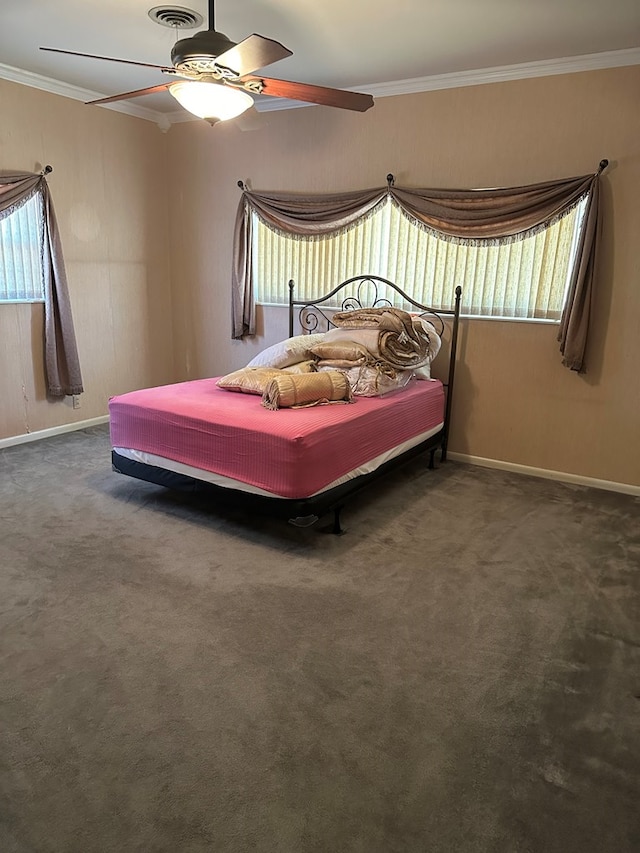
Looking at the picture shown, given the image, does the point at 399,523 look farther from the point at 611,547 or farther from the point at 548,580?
the point at 611,547

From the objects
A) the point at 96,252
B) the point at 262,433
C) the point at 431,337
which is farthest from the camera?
the point at 96,252

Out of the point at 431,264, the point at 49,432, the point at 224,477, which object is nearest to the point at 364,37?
the point at 431,264

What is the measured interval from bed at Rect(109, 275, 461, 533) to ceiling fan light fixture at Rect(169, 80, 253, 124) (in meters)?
1.40

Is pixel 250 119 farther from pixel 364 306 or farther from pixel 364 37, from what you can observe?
pixel 364 306

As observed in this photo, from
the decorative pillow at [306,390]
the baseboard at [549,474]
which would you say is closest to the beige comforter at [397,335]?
the decorative pillow at [306,390]

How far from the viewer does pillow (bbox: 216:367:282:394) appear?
3.68 m

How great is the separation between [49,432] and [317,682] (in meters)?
3.77

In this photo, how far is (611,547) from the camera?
3178 mm

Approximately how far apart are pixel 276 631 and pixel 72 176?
13.7ft

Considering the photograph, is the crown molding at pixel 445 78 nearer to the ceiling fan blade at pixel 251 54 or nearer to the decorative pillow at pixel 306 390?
the ceiling fan blade at pixel 251 54

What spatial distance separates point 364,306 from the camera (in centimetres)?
482

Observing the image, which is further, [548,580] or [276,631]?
[548,580]

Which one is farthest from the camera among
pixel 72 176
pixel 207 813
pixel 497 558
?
pixel 72 176

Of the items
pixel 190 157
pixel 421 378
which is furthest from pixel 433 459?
pixel 190 157
